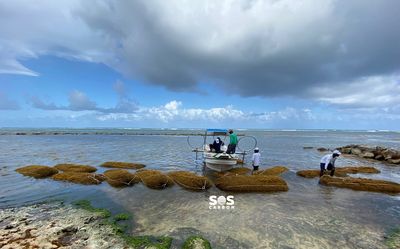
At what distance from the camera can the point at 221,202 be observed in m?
12.9

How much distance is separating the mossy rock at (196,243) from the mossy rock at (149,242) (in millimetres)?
590

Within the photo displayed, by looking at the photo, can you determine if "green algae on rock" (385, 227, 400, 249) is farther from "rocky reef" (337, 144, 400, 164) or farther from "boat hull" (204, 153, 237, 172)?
"rocky reef" (337, 144, 400, 164)

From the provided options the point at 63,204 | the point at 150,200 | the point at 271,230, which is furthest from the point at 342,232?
the point at 63,204

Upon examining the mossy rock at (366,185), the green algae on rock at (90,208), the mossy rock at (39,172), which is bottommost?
the green algae on rock at (90,208)

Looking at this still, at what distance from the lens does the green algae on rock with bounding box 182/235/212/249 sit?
8.21 metres

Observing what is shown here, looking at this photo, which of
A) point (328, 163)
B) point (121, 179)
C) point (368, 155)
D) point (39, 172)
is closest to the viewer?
point (121, 179)

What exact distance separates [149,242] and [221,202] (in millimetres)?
5274

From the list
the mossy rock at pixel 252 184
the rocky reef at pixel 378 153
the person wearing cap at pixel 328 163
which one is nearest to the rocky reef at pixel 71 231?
the mossy rock at pixel 252 184

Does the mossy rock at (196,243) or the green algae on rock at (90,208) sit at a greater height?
the green algae on rock at (90,208)

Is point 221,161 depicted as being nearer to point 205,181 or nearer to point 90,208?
point 205,181

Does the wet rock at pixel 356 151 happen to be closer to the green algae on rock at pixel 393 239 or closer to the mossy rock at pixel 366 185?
the mossy rock at pixel 366 185

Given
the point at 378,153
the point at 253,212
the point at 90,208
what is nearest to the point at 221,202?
the point at 253,212

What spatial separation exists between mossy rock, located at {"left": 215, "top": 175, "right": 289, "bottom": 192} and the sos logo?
109cm

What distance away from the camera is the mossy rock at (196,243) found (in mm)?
8202
